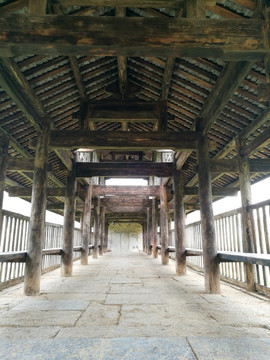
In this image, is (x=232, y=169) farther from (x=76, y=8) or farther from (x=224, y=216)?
(x=76, y=8)

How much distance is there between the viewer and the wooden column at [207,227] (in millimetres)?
4980

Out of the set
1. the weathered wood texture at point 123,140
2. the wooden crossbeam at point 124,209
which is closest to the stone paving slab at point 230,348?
the weathered wood texture at point 123,140

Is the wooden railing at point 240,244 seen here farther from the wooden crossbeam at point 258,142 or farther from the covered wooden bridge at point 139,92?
the wooden crossbeam at point 258,142

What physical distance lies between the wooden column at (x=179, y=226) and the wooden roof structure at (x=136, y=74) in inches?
34.4

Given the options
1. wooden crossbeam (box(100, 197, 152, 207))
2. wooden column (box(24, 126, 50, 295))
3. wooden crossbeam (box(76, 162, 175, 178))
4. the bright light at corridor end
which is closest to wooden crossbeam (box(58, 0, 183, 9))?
wooden column (box(24, 126, 50, 295))

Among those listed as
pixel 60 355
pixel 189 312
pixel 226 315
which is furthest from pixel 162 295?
pixel 60 355

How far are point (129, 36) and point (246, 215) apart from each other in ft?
13.9

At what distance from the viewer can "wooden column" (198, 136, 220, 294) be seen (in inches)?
196

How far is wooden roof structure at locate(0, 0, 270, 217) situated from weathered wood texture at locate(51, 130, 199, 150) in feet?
0.08

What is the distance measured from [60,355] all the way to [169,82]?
5.21 m

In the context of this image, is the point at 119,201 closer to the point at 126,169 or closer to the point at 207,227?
the point at 126,169

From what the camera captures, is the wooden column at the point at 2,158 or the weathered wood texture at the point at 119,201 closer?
the wooden column at the point at 2,158

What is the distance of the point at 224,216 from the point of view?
6.59m

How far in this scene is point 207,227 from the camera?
5.27 metres
